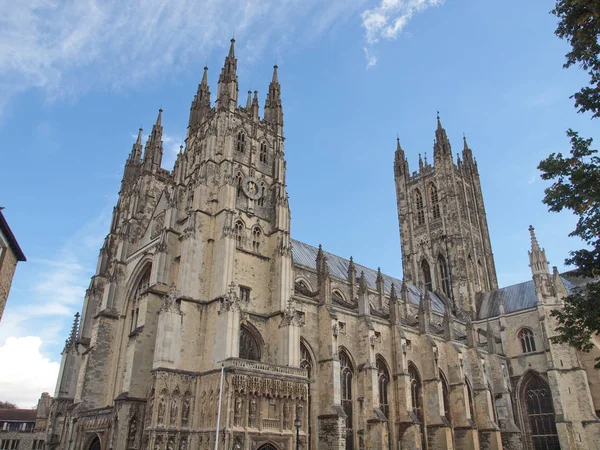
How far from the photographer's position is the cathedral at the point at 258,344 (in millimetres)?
26781

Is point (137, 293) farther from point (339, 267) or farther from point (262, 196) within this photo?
point (339, 267)

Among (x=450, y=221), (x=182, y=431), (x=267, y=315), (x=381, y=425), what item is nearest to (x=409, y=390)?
(x=381, y=425)

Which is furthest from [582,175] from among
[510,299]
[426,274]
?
[426,274]

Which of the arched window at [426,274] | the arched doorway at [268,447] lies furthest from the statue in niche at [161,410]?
the arched window at [426,274]

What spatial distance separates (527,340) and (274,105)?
34.4m

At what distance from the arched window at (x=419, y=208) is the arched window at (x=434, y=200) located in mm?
1473

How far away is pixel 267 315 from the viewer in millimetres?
31250

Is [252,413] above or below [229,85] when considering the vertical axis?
below

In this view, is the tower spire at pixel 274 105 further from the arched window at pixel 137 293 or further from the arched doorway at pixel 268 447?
the arched doorway at pixel 268 447

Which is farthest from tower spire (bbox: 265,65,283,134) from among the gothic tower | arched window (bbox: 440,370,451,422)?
the gothic tower

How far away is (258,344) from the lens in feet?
98.8

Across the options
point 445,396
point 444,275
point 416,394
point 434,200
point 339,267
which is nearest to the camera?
point 416,394

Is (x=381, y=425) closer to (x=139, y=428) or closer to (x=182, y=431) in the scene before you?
(x=182, y=431)

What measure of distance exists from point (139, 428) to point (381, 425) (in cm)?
1494
